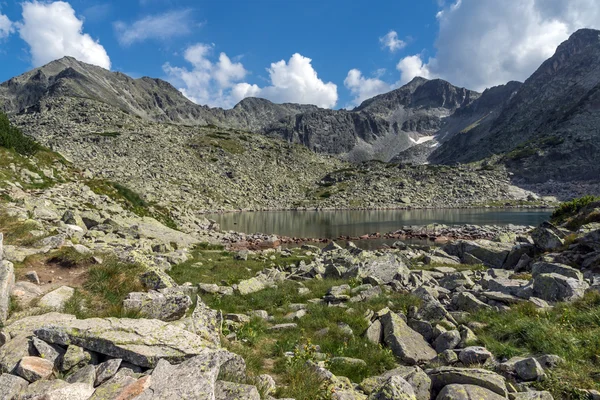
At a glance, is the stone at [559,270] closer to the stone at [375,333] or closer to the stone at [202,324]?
the stone at [375,333]

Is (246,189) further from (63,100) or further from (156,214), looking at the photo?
(63,100)

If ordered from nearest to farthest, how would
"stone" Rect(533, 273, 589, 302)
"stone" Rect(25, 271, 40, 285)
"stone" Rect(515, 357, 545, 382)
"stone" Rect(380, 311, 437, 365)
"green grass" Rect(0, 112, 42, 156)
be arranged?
"stone" Rect(515, 357, 545, 382) → "stone" Rect(380, 311, 437, 365) → "stone" Rect(25, 271, 40, 285) → "stone" Rect(533, 273, 589, 302) → "green grass" Rect(0, 112, 42, 156)

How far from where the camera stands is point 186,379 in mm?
4633

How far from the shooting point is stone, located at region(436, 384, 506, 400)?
221 inches

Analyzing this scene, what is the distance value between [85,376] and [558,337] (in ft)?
33.9

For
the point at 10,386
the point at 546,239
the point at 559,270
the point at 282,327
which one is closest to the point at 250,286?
the point at 282,327

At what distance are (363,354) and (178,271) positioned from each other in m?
14.6

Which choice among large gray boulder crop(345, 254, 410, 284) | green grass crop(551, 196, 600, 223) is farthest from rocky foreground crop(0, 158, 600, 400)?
green grass crop(551, 196, 600, 223)

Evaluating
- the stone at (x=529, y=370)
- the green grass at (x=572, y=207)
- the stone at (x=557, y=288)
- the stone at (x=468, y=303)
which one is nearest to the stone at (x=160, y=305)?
the stone at (x=529, y=370)

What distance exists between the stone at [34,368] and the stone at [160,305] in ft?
8.58

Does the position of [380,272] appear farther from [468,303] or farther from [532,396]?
[532,396]

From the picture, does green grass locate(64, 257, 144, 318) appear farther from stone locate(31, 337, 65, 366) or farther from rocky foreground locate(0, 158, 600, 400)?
stone locate(31, 337, 65, 366)

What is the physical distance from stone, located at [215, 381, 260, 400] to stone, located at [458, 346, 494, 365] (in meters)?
5.77

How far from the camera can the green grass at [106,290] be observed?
7.80 metres
